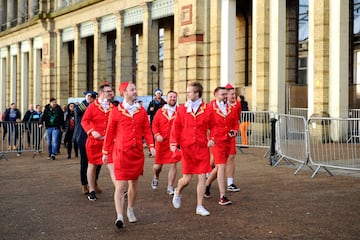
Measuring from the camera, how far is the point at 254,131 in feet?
57.9

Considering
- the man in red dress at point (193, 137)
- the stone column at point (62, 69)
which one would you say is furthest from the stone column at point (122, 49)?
the man in red dress at point (193, 137)

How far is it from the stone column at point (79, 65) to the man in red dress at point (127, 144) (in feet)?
94.4

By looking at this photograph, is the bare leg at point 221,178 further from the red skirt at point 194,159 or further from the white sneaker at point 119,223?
the white sneaker at point 119,223

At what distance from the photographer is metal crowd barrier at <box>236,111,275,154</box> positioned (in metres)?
17.2

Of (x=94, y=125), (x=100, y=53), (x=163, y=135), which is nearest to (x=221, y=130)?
(x=163, y=135)

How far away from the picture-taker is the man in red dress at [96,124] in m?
9.26

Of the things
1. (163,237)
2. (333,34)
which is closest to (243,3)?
(333,34)

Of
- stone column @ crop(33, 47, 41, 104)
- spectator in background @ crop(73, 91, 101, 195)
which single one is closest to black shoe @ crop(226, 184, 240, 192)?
spectator in background @ crop(73, 91, 101, 195)

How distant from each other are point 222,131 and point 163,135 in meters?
1.23

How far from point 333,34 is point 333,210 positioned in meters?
12.2

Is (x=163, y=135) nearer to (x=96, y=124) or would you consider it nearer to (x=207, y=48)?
(x=96, y=124)

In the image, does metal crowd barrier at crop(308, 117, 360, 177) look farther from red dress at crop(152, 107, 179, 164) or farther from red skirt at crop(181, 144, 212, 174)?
red skirt at crop(181, 144, 212, 174)

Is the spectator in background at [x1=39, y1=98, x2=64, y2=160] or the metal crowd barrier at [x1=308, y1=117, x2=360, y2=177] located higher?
the spectator in background at [x1=39, y1=98, x2=64, y2=160]

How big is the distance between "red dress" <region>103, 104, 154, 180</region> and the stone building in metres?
13.0
